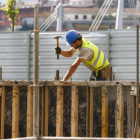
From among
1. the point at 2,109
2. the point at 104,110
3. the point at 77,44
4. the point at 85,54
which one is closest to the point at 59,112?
the point at 104,110

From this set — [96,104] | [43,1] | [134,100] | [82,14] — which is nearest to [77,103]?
[96,104]

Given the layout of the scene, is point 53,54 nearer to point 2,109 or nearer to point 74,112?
point 2,109

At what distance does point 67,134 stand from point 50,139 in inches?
49.7

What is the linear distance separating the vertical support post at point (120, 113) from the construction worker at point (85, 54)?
3.10 feet

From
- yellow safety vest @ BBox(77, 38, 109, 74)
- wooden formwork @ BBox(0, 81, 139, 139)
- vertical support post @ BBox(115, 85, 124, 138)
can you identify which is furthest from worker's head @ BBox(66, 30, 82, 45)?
vertical support post @ BBox(115, 85, 124, 138)

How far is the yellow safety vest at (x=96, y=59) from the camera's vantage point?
703cm

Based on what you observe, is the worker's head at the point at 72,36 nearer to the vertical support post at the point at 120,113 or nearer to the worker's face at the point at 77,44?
the worker's face at the point at 77,44

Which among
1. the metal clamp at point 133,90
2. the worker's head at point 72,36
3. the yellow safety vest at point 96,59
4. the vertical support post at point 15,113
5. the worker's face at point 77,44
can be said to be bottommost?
the vertical support post at point 15,113

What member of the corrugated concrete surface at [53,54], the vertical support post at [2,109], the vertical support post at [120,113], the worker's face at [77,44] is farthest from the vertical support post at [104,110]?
the corrugated concrete surface at [53,54]

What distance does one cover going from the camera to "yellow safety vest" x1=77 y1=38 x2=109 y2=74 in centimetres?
703

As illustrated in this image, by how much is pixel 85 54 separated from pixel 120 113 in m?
1.37

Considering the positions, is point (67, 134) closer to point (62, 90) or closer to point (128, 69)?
point (62, 90)

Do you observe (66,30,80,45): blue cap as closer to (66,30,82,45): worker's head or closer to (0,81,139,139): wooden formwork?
(66,30,82,45): worker's head

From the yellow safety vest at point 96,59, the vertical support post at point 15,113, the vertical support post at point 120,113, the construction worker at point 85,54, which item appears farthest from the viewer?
the yellow safety vest at point 96,59
